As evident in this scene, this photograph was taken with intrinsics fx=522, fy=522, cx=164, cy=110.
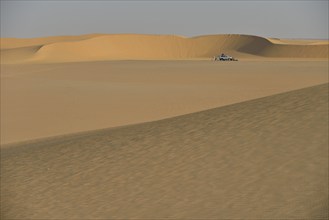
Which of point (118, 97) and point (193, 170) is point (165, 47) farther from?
point (193, 170)

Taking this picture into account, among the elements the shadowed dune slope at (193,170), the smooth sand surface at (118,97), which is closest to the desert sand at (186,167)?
the shadowed dune slope at (193,170)

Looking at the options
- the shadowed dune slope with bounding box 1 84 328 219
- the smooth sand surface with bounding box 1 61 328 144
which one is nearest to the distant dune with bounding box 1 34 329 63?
the smooth sand surface with bounding box 1 61 328 144

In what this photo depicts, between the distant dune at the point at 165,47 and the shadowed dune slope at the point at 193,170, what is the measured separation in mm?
77305

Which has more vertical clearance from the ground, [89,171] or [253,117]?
[253,117]

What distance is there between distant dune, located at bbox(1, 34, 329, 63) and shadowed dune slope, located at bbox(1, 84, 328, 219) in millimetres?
77305

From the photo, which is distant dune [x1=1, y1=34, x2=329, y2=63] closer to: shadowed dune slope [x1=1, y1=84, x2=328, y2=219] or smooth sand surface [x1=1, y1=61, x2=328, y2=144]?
smooth sand surface [x1=1, y1=61, x2=328, y2=144]

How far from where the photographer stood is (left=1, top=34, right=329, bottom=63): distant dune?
94.1 meters

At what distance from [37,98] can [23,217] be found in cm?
1622

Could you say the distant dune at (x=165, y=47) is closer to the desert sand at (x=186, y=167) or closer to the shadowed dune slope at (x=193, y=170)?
the desert sand at (x=186, y=167)

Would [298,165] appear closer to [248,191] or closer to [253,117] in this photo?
[248,191]

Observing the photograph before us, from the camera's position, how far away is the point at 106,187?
784cm

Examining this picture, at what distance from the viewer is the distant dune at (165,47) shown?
9406 cm

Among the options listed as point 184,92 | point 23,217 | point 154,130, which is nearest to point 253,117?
point 154,130

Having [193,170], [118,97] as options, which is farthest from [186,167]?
[118,97]
